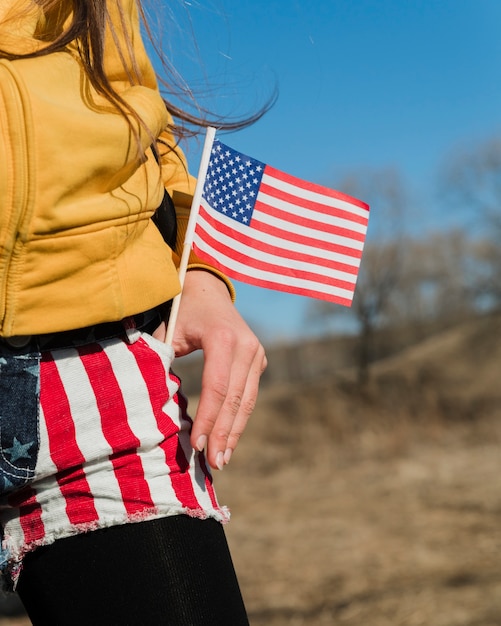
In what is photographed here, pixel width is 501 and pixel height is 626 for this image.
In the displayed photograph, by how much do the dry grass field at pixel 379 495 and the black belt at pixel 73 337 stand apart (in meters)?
3.64

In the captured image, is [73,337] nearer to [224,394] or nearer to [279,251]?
[224,394]

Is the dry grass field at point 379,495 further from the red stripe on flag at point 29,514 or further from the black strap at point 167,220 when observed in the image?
the red stripe on flag at point 29,514

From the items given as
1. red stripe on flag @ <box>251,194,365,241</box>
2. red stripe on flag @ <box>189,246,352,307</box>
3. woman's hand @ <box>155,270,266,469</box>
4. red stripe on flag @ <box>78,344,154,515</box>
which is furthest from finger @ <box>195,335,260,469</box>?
red stripe on flag @ <box>251,194,365,241</box>

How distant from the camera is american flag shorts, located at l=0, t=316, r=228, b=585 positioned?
3.09 ft

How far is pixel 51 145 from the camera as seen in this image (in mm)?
917

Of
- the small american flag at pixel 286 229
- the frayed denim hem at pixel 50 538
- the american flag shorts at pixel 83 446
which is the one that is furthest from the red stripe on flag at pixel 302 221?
the frayed denim hem at pixel 50 538

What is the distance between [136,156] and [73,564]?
538mm

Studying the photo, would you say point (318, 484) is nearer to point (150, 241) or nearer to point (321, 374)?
point (150, 241)

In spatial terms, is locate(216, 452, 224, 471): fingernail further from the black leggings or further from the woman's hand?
the black leggings

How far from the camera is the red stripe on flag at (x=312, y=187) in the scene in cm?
153

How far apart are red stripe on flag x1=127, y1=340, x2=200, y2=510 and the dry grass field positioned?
3.52m

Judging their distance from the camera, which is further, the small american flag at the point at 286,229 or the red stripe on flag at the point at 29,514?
the small american flag at the point at 286,229

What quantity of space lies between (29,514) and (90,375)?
0.20 m

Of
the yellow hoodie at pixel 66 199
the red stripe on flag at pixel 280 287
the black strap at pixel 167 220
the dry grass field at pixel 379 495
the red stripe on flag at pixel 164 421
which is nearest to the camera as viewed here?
the yellow hoodie at pixel 66 199
